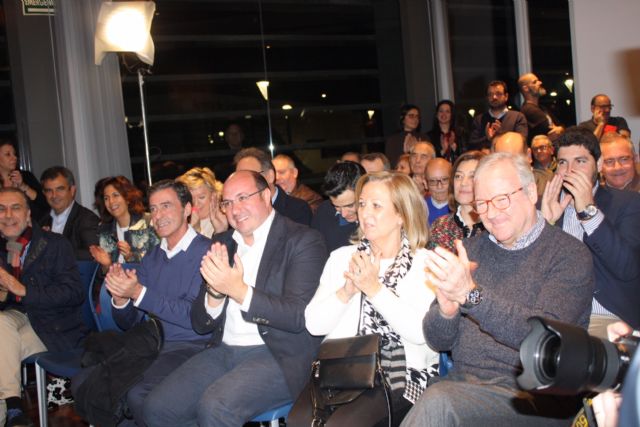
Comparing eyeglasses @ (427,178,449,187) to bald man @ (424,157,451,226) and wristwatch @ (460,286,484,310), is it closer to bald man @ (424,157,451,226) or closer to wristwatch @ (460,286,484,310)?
bald man @ (424,157,451,226)

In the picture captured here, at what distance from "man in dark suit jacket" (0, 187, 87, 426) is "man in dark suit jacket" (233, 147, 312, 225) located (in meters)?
1.22

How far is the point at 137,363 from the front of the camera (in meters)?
3.47

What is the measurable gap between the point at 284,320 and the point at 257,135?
5305 mm

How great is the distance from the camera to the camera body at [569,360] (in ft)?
4.59

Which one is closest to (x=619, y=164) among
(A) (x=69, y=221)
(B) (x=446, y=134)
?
(B) (x=446, y=134)

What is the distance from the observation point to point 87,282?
436 cm

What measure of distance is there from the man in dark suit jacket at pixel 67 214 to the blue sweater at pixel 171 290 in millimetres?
1822

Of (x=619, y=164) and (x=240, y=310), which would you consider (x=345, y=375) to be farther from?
(x=619, y=164)

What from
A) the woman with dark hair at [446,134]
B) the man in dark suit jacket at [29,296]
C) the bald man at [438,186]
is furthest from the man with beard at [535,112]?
the man in dark suit jacket at [29,296]

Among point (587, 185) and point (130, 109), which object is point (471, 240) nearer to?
point (587, 185)

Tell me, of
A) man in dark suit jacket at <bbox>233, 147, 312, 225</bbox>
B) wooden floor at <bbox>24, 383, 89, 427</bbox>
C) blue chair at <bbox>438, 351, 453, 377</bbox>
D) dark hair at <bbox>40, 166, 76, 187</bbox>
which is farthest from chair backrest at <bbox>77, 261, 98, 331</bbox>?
blue chair at <bbox>438, 351, 453, 377</bbox>

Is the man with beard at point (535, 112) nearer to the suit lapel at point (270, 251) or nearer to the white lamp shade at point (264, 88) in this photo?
the white lamp shade at point (264, 88)

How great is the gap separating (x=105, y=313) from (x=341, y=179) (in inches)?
58.5

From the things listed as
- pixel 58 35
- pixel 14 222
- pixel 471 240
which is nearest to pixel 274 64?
pixel 58 35
